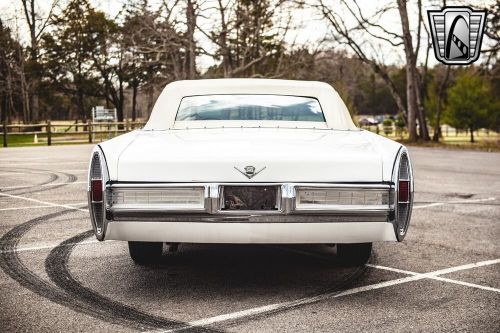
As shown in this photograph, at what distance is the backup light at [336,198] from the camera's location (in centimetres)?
361

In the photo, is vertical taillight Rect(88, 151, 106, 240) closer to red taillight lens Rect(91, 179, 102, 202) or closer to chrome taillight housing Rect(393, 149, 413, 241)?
red taillight lens Rect(91, 179, 102, 202)

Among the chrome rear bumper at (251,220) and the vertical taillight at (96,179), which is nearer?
the chrome rear bumper at (251,220)

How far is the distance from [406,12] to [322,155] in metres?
25.2

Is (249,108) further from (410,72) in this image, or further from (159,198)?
(410,72)

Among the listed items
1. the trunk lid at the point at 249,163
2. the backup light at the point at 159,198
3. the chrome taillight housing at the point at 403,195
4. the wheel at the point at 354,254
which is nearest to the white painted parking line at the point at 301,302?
the wheel at the point at 354,254

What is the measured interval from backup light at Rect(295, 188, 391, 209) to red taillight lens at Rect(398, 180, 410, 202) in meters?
0.16

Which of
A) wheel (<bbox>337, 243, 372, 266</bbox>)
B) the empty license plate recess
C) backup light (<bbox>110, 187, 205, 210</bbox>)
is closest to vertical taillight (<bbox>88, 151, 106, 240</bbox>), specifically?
backup light (<bbox>110, 187, 205, 210</bbox>)

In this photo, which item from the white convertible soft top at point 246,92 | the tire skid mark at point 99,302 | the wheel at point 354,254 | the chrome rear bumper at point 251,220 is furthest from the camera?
the white convertible soft top at point 246,92

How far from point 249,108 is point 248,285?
1476 millimetres

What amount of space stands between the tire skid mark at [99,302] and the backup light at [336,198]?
36.4 inches

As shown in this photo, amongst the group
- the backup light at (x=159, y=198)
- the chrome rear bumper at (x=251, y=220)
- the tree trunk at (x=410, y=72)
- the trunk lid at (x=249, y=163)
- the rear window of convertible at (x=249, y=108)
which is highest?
the tree trunk at (x=410, y=72)

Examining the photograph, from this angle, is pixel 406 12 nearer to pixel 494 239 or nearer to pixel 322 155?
pixel 494 239

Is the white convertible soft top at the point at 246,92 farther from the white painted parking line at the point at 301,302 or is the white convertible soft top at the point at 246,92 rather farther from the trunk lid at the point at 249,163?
the white painted parking line at the point at 301,302

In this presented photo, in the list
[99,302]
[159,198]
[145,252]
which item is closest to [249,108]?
[145,252]
